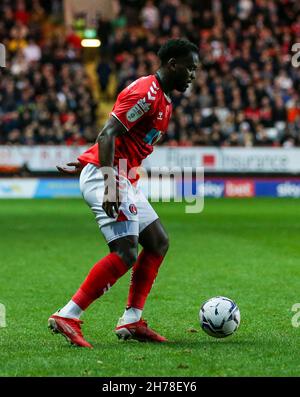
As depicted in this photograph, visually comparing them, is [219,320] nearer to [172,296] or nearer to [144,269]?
[144,269]

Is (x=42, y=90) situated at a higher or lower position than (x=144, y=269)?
higher

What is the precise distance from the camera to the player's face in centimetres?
681

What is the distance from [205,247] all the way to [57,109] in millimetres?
13143

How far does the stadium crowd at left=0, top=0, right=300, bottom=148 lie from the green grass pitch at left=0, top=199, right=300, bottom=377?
6.96 m

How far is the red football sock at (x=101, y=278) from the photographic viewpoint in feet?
21.9

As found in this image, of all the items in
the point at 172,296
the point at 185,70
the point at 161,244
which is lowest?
the point at 172,296

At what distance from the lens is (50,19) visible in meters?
32.2

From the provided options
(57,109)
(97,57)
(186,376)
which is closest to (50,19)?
(97,57)

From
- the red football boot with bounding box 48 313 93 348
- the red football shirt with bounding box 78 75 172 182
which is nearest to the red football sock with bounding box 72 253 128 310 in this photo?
the red football boot with bounding box 48 313 93 348

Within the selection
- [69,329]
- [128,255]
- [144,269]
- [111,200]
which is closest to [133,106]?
[111,200]

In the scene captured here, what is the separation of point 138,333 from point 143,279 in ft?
1.39

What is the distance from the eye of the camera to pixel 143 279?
7.13 m

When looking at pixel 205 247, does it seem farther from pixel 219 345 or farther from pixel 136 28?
pixel 136 28

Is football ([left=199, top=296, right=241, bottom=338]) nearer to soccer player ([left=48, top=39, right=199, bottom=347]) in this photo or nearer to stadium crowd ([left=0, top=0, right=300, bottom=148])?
soccer player ([left=48, top=39, right=199, bottom=347])
